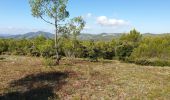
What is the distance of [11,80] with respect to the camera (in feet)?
95.9

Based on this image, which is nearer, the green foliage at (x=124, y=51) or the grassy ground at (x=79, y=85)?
the grassy ground at (x=79, y=85)

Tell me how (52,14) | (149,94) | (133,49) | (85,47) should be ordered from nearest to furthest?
(149,94) → (52,14) → (85,47) → (133,49)

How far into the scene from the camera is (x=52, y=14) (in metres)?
42.2

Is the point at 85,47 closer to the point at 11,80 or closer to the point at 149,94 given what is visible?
the point at 11,80

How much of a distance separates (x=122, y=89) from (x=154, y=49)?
217 feet

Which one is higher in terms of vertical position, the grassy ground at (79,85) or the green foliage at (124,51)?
the grassy ground at (79,85)

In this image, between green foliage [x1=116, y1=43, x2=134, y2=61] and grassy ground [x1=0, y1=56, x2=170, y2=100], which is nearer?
grassy ground [x1=0, y1=56, x2=170, y2=100]

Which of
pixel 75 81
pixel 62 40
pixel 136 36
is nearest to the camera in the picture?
pixel 75 81

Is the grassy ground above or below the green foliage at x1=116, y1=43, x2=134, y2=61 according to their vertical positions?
above

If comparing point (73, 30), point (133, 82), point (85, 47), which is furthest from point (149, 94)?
point (85, 47)

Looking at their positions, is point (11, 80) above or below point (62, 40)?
below

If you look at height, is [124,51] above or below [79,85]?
below

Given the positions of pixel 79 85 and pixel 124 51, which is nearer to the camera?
pixel 79 85

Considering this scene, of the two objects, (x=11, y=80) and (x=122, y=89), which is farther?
(x=11, y=80)
